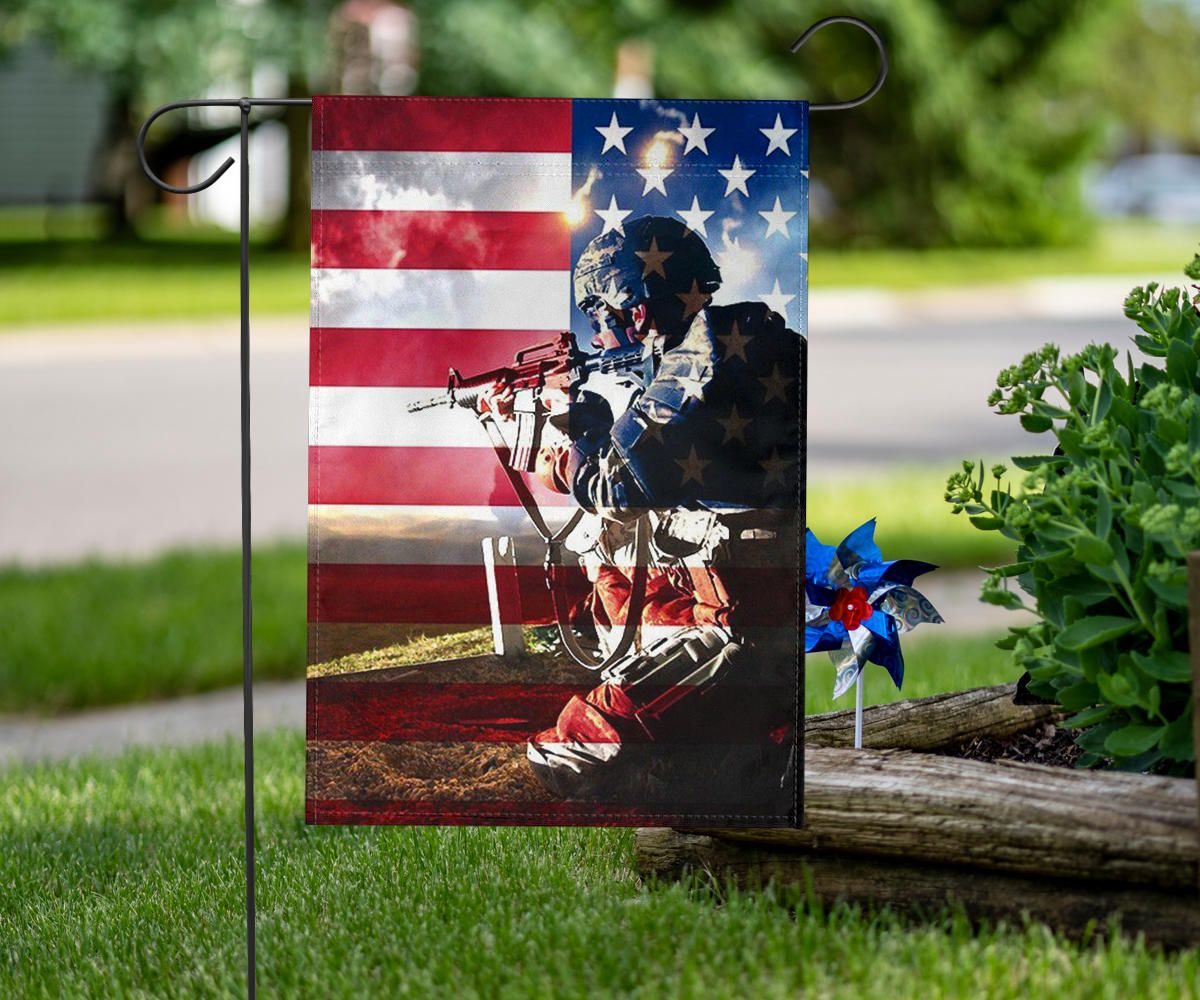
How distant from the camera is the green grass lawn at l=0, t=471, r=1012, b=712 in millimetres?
6188

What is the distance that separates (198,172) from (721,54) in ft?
57.9

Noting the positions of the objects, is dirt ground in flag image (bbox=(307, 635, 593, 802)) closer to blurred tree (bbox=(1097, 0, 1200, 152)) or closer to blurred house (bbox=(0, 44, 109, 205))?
blurred house (bbox=(0, 44, 109, 205))

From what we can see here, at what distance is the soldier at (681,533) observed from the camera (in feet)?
9.61

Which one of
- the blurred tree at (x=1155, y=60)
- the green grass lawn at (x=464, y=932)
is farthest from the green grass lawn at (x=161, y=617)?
the blurred tree at (x=1155, y=60)

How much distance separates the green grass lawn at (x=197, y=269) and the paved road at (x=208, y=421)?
0.81 m

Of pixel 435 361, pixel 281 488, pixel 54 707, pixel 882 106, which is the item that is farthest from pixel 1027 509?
pixel 882 106

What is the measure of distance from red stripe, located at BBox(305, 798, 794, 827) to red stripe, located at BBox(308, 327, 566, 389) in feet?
2.38

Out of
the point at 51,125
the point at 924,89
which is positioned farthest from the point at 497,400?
the point at 51,125

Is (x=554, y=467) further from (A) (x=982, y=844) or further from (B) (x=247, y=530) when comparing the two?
(A) (x=982, y=844)

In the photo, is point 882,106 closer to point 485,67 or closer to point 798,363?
point 485,67

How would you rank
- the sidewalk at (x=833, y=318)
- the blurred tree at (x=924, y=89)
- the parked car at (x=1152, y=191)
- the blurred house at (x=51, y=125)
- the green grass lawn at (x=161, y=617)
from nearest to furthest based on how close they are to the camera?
the green grass lawn at (x=161, y=617) < the sidewalk at (x=833, y=318) < the blurred tree at (x=924, y=89) < the blurred house at (x=51, y=125) < the parked car at (x=1152, y=191)

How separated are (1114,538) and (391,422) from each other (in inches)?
50.3

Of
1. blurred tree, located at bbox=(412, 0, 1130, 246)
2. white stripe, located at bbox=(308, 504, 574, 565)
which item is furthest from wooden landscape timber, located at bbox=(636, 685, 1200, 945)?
blurred tree, located at bbox=(412, 0, 1130, 246)

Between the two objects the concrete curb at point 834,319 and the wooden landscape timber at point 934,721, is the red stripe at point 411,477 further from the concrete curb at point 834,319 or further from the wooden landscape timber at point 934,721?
the concrete curb at point 834,319
